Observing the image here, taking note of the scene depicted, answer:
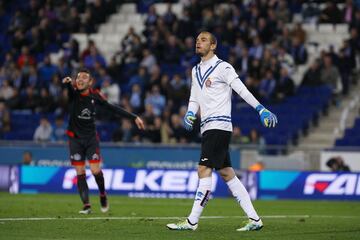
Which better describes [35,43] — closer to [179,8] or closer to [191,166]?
[179,8]

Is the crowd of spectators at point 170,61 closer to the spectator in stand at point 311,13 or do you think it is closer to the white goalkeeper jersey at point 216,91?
the spectator in stand at point 311,13

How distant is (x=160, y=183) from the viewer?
26.4m

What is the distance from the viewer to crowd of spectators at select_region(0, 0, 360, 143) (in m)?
30.8

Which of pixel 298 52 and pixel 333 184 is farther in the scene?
pixel 298 52

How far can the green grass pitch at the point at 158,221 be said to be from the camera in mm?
12883

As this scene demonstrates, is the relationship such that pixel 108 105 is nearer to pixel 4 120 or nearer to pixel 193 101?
pixel 193 101

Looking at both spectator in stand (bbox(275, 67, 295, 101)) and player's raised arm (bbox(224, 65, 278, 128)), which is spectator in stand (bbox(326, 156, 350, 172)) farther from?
player's raised arm (bbox(224, 65, 278, 128))

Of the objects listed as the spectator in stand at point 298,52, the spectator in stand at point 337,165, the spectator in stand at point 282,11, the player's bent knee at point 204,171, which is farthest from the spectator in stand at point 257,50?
the player's bent knee at point 204,171

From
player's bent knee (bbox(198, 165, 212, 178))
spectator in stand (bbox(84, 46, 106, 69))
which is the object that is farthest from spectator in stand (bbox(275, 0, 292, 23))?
player's bent knee (bbox(198, 165, 212, 178))

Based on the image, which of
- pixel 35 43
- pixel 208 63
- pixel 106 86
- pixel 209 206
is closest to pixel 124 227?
pixel 208 63

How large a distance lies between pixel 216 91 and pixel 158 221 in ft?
9.57

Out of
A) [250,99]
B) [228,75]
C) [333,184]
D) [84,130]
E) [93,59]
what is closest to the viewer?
[250,99]

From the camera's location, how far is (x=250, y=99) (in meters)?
13.4

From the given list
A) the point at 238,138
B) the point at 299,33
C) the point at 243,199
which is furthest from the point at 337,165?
the point at 243,199
